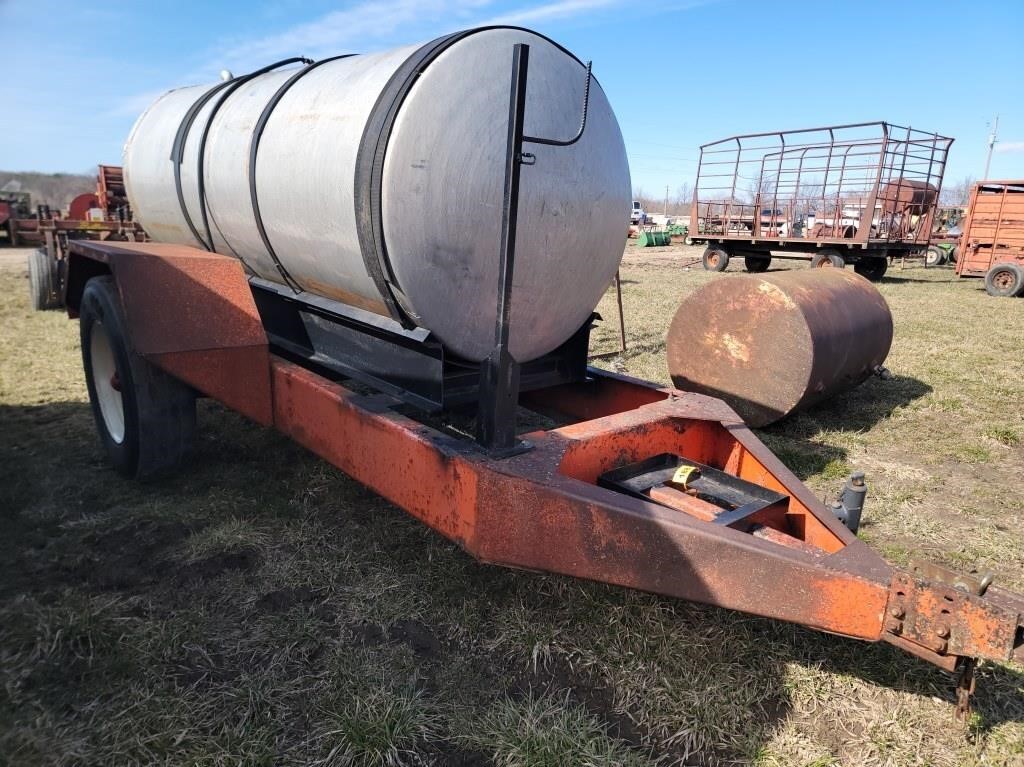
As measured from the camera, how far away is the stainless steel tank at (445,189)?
2314 millimetres

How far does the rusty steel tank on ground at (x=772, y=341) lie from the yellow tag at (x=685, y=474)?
207cm

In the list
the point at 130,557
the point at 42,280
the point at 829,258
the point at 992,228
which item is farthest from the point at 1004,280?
the point at 42,280

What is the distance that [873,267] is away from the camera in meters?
16.8

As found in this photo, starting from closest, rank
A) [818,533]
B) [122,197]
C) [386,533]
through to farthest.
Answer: [818,533] → [386,533] → [122,197]

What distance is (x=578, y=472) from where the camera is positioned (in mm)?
2469

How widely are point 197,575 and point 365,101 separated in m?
2.12

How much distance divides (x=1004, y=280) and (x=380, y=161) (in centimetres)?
1627

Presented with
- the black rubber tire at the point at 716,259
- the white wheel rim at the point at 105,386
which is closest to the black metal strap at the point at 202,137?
the white wheel rim at the point at 105,386

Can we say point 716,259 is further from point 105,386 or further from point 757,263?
point 105,386

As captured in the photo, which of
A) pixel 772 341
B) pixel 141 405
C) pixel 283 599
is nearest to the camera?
pixel 283 599

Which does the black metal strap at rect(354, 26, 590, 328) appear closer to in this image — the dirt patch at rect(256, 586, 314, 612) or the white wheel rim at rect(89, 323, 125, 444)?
the dirt patch at rect(256, 586, 314, 612)

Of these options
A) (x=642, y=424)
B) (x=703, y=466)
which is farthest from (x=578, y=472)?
(x=703, y=466)

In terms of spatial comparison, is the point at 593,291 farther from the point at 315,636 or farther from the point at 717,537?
the point at 315,636

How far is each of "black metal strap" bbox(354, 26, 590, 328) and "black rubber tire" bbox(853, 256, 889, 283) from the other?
55.5 feet
